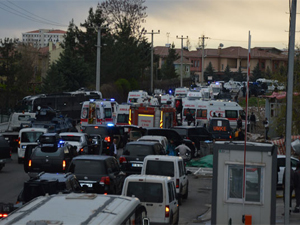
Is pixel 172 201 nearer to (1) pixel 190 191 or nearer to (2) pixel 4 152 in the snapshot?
(1) pixel 190 191

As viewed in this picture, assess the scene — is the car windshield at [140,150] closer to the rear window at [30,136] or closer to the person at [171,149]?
the person at [171,149]

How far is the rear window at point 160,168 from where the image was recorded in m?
18.6

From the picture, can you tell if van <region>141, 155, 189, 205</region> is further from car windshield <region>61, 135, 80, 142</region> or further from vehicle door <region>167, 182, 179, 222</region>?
car windshield <region>61, 135, 80, 142</region>

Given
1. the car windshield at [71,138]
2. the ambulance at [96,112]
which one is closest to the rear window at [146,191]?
the car windshield at [71,138]

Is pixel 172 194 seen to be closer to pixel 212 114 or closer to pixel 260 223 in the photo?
pixel 260 223

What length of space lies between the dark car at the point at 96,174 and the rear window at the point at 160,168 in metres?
1.13

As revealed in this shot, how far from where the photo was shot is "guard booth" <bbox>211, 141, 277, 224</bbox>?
12766 millimetres

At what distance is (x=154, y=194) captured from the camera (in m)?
14.4

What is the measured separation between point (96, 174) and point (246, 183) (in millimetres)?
6631

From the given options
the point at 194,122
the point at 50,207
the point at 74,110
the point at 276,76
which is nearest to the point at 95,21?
the point at 74,110

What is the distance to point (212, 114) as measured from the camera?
48062mm

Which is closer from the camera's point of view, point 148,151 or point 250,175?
point 250,175

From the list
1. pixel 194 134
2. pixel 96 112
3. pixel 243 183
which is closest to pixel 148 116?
pixel 194 134

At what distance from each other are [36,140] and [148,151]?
27.7 feet
